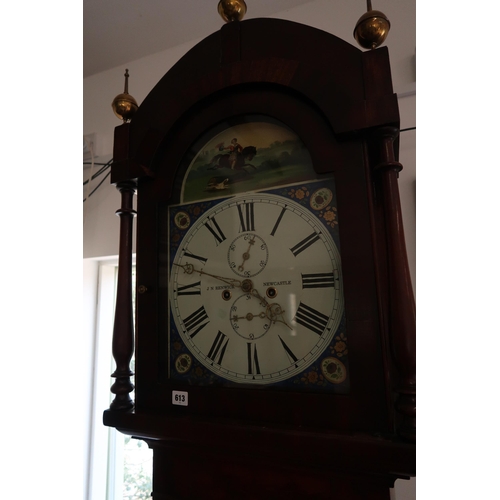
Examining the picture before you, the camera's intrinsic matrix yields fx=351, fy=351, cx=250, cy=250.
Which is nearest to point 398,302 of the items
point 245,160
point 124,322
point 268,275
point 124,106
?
point 268,275

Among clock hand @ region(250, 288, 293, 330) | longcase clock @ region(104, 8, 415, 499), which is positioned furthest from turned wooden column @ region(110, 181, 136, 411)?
clock hand @ region(250, 288, 293, 330)

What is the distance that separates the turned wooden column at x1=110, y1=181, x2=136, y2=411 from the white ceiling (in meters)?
0.92

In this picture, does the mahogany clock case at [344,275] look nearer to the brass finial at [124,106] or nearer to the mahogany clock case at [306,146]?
the mahogany clock case at [306,146]

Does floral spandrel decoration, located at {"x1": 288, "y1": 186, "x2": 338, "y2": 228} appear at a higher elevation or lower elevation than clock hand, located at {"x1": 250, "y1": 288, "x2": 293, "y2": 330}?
higher

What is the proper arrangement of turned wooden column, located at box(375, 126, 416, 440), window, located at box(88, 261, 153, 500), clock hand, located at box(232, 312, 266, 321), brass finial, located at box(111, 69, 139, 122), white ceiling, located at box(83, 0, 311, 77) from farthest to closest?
window, located at box(88, 261, 153, 500) → white ceiling, located at box(83, 0, 311, 77) → brass finial, located at box(111, 69, 139, 122) → clock hand, located at box(232, 312, 266, 321) → turned wooden column, located at box(375, 126, 416, 440)

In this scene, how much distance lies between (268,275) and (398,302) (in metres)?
0.18

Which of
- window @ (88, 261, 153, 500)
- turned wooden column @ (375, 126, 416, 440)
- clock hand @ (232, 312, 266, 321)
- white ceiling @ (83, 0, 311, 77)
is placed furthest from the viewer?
window @ (88, 261, 153, 500)

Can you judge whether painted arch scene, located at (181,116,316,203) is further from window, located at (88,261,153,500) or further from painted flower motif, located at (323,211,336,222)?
window, located at (88,261,153,500)

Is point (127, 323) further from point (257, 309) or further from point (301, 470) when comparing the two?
point (301, 470)

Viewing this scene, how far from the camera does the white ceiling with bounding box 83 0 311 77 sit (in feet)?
3.89

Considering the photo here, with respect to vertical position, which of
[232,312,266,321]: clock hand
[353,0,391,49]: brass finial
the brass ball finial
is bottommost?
[232,312,266,321]: clock hand
